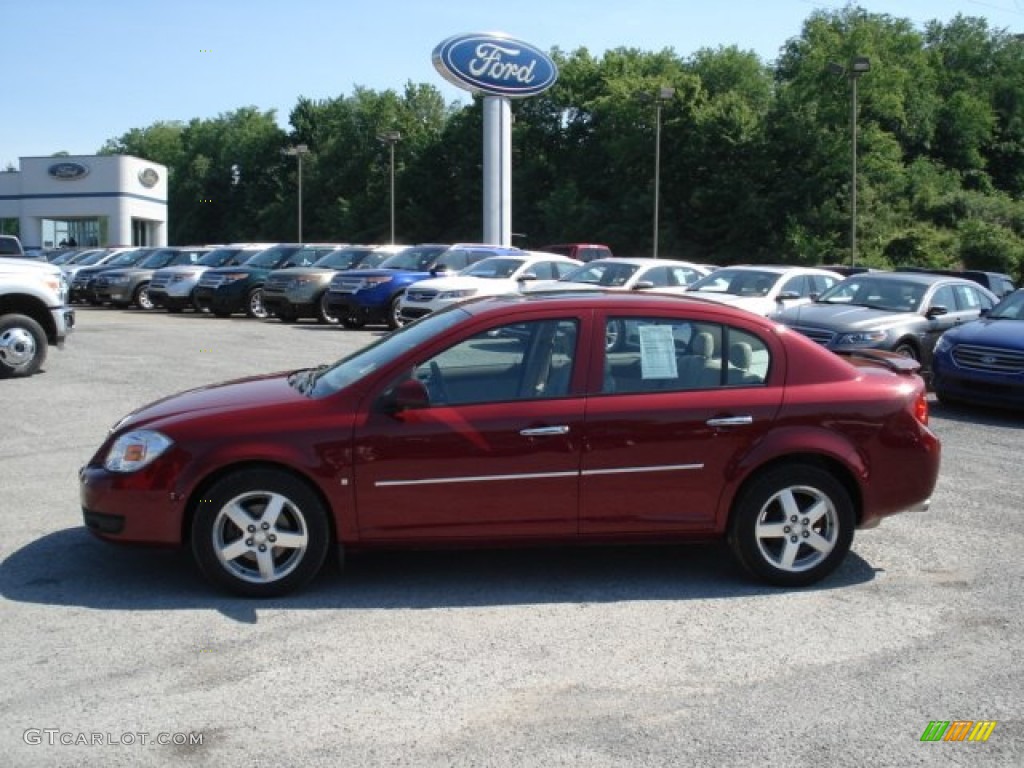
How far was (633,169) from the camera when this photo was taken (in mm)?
70062

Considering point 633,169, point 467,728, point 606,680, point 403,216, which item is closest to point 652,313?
point 606,680

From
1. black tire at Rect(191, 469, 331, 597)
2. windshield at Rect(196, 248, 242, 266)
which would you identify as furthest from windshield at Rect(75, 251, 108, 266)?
black tire at Rect(191, 469, 331, 597)

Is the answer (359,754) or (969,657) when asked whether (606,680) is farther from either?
(969,657)

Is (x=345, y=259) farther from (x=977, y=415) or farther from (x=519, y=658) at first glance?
(x=519, y=658)

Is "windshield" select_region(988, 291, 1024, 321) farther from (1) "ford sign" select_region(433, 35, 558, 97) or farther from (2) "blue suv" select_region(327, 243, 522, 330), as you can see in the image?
(1) "ford sign" select_region(433, 35, 558, 97)

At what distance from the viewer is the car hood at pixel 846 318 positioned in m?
13.5

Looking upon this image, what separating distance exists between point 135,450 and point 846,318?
10338 millimetres

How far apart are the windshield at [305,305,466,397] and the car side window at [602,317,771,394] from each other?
895 mm

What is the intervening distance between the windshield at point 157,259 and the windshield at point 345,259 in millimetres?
7102

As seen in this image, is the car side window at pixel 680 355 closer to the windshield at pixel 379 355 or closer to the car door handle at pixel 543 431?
the car door handle at pixel 543 431

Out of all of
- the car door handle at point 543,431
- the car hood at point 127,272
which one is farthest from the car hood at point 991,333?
the car hood at point 127,272

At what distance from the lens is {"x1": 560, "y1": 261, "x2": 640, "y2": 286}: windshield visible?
1859 cm

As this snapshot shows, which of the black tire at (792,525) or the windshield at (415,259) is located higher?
the windshield at (415,259)

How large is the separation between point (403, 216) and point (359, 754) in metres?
83.3
